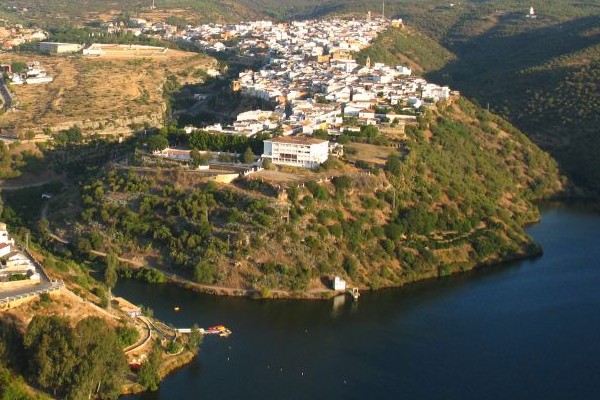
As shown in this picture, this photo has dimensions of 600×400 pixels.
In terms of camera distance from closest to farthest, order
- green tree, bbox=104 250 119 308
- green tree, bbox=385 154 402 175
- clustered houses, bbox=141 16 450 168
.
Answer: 1. green tree, bbox=104 250 119 308
2. green tree, bbox=385 154 402 175
3. clustered houses, bbox=141 16 450 168

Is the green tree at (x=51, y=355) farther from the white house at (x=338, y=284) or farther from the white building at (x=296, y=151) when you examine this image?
the white building at (x=296, y=151)

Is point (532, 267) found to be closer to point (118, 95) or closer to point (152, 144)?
point (152, 144)

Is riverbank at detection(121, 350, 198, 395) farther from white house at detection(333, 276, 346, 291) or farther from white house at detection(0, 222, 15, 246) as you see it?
white house at detection(333, 276, 346, 291)

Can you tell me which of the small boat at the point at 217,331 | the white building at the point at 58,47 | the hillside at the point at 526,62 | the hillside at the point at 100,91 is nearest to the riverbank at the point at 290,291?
the small boat at the point at 217,331

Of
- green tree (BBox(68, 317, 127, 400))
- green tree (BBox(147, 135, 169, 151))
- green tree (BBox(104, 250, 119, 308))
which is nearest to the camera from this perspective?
green tree (BBox(68, 317, 127, 400))

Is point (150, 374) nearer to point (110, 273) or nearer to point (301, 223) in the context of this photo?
point (110, 273)

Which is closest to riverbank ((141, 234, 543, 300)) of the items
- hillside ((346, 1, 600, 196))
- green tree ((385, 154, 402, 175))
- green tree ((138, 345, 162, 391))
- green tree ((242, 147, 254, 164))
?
green tree ((385, 154, 402, 175))
